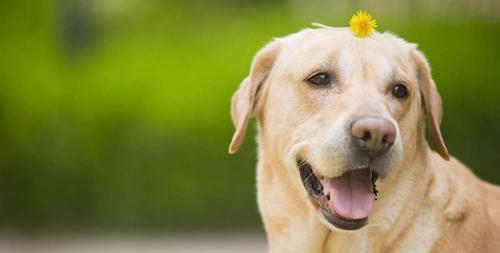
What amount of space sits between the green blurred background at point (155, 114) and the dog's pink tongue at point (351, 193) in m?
4.47

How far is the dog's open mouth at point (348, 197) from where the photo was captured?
147 inches

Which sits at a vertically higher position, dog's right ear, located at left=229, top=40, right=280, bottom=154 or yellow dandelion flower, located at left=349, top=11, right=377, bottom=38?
yellow dandelion flower, located at left=349, top=11, right=377, bottom=38

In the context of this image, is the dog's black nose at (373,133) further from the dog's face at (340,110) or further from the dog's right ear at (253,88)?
the dog's right ear at (253,88)

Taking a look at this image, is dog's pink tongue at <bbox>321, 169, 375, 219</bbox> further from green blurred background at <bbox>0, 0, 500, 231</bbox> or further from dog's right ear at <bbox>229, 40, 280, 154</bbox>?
green blurred background at <bbox>0, 0, 500, 231</bbox>

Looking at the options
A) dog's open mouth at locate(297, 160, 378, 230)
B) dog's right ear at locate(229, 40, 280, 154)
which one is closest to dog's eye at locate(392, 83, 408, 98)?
dog's open mouth at locate(297, 160, 378, 230)

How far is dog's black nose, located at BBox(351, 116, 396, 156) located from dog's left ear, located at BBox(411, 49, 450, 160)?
22.7 inches

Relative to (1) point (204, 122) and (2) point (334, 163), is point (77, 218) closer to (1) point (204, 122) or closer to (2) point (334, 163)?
(1) point (204, 122)

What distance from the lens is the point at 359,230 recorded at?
3.99 meters

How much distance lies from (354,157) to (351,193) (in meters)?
0.22

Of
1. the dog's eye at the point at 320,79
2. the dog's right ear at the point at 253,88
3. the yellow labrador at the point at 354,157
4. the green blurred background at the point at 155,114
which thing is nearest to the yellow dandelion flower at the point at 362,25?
the yellow labrador at the point at 354,157

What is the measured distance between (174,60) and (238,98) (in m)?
4.76

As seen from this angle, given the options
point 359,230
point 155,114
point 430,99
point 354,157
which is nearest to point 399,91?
point 430,99

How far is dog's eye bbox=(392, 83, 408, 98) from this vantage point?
3910 mm

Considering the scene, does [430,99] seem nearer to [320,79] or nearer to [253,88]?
[320,79]
